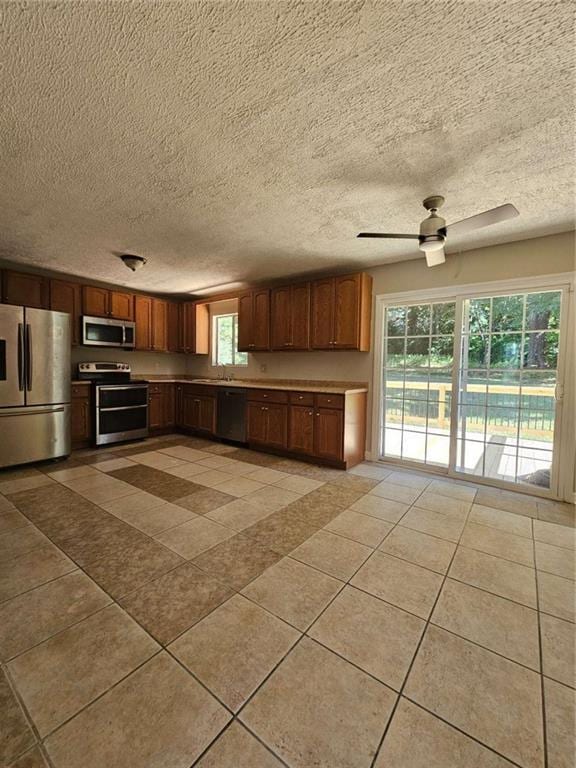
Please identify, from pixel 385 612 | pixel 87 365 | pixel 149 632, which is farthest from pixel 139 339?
pixel 385 612

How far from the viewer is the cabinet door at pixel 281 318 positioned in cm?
460

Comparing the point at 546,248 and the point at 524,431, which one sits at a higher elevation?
the point at 546,248

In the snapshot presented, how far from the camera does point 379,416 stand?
14.0 feet

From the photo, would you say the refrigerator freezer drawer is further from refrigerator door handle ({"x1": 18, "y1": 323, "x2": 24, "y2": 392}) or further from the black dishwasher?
the black dishwasher

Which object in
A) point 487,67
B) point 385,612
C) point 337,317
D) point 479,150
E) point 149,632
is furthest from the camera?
point 337,317

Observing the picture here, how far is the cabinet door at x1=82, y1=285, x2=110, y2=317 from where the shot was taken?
4876mm

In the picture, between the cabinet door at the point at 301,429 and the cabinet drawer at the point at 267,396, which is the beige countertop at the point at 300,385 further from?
the cabinet door at the point at 301,429

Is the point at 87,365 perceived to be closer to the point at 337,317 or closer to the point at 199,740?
the point at 337,317

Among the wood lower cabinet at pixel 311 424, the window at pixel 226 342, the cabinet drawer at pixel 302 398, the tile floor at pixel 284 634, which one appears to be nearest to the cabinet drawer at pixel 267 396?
the wood lower cabinet at pixel 311 424

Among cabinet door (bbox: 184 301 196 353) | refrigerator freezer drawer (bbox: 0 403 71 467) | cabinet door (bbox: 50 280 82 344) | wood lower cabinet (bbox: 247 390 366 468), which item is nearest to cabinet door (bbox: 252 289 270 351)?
wood lower cabinet (bbox: 247 390 366 468)

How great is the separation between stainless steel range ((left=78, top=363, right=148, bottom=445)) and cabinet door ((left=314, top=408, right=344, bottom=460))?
2.93m

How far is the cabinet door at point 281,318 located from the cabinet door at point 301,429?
0.94 metres

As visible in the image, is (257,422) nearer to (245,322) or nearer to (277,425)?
(277,425)

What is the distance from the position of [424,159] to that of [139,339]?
4.93 metres
